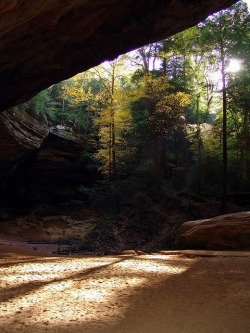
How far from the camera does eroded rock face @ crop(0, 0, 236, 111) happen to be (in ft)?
27.1

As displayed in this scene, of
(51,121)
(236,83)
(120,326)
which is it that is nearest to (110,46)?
(236,83)

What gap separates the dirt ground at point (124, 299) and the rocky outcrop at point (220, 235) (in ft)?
12.1

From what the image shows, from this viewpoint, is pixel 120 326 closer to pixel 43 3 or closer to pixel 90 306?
pixel 90 306

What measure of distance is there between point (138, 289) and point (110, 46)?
28.6 ft

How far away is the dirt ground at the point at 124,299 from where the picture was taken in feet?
9.15

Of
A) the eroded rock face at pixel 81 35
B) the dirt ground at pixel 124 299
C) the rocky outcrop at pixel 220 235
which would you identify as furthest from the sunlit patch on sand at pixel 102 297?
the eroded rock face at pixel 81 35

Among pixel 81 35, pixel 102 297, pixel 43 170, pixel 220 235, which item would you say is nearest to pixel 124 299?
pixel 102 297

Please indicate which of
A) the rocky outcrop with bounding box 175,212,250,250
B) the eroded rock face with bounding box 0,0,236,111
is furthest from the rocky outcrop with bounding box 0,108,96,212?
the rocky outcrop with bounding box 175,212,250,250

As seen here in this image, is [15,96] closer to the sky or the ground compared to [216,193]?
closer to the sky

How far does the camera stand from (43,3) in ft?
18.4

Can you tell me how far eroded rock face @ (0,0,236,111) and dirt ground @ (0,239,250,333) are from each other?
6305 mm

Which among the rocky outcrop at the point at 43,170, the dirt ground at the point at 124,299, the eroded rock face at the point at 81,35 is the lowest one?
the dirt ground at the point at 124,299

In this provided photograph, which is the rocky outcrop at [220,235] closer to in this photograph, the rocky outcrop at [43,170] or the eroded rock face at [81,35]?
the eroded rock face at [81,35]

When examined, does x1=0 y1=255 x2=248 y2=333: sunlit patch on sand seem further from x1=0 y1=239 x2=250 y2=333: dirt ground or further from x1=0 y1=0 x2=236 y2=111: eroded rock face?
x1=0 y1=0 x2=236 y2=111: eroded rock face
